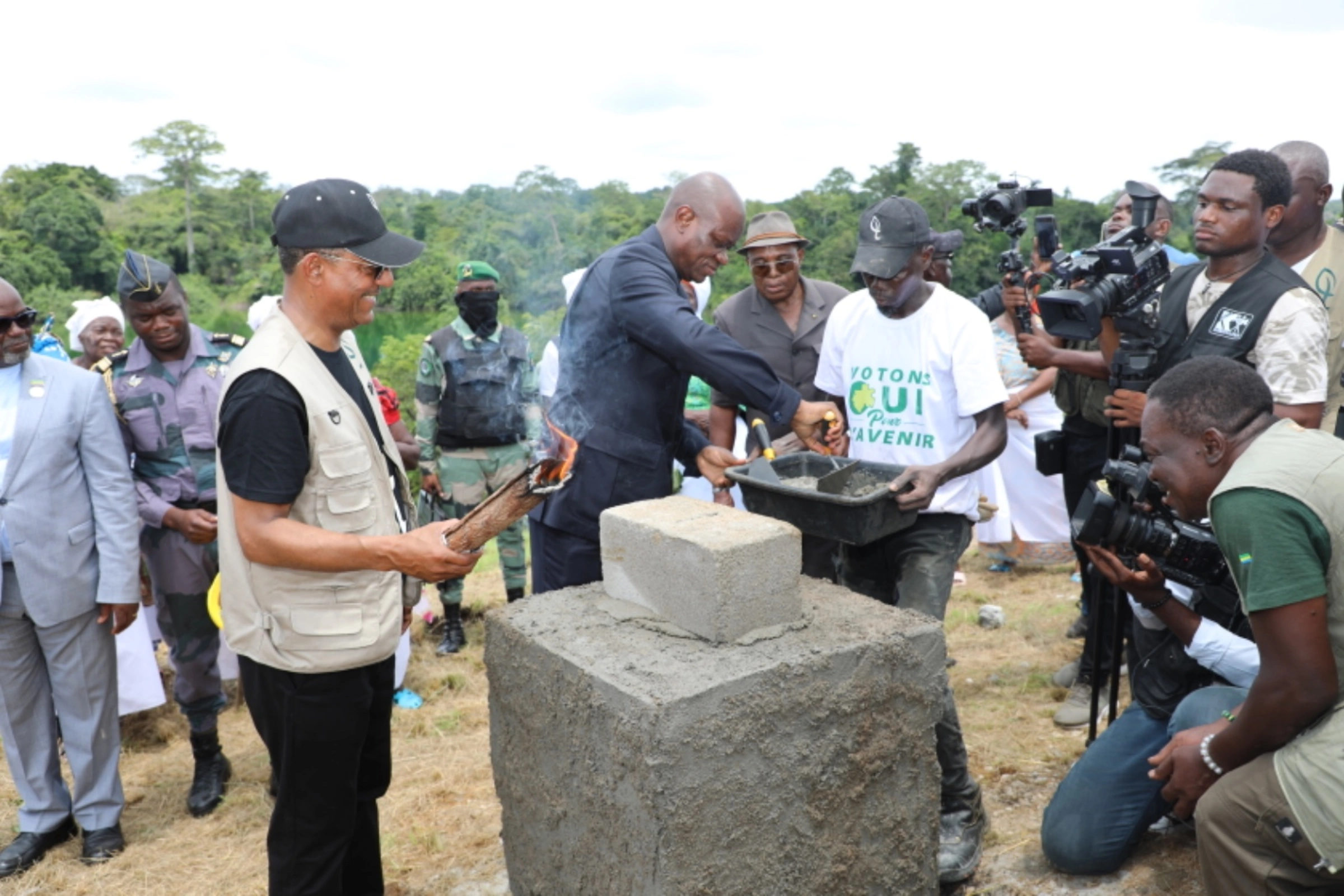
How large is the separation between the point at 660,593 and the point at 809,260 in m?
9.65

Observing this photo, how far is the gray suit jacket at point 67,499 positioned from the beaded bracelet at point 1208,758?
3.74 meters

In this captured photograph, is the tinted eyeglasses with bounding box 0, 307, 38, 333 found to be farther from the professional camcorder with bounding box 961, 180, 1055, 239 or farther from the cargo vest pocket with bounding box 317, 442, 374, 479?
the professional camcorder with bounding box 961, 180, 1055, 239

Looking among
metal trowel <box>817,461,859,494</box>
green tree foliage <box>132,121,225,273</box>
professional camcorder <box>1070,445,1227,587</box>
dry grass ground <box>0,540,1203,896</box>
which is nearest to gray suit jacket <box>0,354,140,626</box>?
dry grass ground <box>0,540,1203,896</box>

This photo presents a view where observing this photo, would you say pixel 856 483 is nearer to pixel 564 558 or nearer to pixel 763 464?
pixel 763 464

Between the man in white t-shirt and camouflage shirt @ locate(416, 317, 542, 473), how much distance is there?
2.54 m

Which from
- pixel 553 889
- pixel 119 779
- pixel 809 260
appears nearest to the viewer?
pixel 553 889

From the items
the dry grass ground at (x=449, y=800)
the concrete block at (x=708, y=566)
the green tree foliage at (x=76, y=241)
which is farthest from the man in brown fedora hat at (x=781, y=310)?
the green tree foliage at (x=76, y=241)

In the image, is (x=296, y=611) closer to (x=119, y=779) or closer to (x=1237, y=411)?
(x=119, y=779)

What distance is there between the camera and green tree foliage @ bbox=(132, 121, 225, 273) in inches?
1196

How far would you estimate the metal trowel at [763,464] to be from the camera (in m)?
3.45

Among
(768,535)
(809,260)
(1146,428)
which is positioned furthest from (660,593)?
(809,260)

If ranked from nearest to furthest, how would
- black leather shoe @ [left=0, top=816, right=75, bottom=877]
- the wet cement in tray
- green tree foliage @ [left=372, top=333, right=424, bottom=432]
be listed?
the wet cement in tray → black leather shoe @ [left=0, top=816, right=75, bottom=877] → green tree foliage @ [left=372, top=333, right=424, bottom=432]

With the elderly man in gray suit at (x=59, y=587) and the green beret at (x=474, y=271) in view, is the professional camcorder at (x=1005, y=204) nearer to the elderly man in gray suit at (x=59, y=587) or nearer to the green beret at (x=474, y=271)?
the green beret at (x=474, y=271)

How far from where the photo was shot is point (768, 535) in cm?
276
